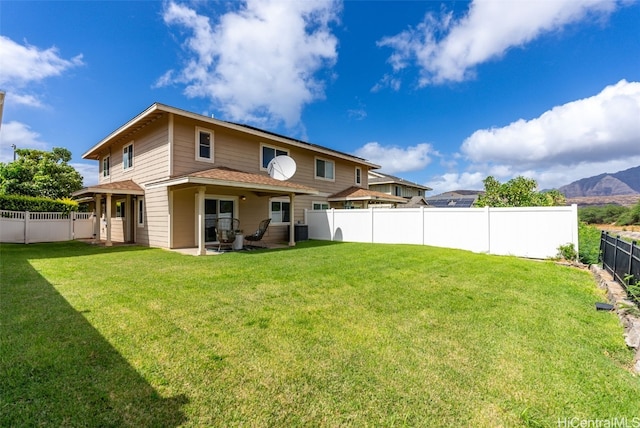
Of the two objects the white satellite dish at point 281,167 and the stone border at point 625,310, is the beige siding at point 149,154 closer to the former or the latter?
the white satellite dish at point 281,167

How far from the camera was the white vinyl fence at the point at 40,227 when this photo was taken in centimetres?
1209

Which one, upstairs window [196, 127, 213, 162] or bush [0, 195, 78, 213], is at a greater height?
upstairs window [196, 127, 213, 162]

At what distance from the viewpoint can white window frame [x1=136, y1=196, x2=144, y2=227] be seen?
12289mm

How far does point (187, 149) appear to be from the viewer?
10969mm

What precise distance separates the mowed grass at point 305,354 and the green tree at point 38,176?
776 inches

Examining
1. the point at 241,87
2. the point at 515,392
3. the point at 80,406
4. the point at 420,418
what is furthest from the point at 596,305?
the point at 241,87

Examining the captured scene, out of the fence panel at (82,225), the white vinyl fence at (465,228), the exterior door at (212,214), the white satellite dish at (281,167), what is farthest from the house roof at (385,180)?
the fence panel at (82,225)

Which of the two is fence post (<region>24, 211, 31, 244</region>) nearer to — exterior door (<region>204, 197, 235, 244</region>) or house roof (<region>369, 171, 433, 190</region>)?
exterior door (<region>204, 197, 235, 244</region>)

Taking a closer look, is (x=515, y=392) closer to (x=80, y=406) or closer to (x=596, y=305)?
(x=80, y=406)

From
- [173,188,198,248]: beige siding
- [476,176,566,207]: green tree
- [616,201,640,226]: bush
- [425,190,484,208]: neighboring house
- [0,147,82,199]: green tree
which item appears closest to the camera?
[173,188,198,248]: beige siding

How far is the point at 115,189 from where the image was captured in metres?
11.1

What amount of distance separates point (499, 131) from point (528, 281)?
2695 centimetres

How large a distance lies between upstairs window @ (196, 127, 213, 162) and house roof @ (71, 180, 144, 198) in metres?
3.04

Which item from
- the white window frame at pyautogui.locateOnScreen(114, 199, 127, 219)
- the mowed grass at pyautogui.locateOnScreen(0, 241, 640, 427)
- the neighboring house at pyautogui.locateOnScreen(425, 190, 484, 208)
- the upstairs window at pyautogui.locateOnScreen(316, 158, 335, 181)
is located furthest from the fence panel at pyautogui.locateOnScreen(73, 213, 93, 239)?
the neighboring house at pyautogui.locateOnScreen(425, 190, 484, 208)
